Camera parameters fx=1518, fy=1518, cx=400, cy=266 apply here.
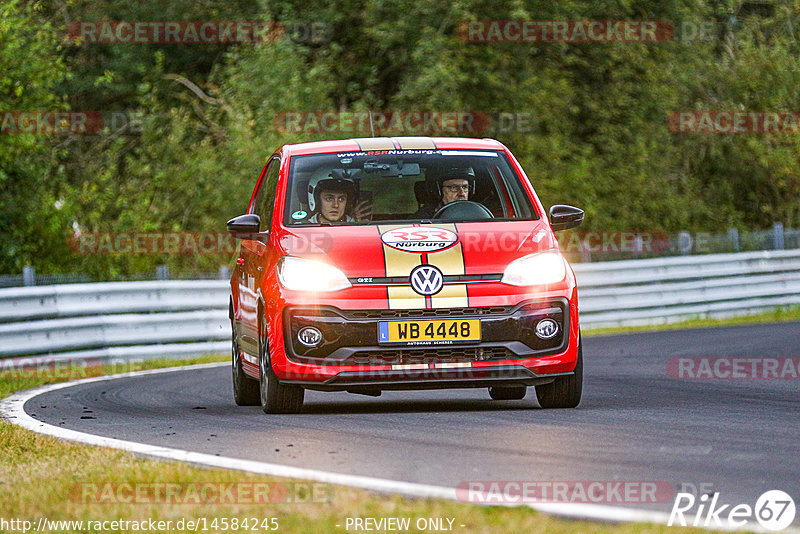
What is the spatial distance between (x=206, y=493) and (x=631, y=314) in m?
16.4

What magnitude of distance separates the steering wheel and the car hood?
27 cm

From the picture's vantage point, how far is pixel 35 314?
1573 cm

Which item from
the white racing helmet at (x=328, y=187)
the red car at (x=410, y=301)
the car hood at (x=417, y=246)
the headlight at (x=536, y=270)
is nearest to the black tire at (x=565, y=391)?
the red car at (x=410, y=301)

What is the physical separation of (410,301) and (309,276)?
640 mm

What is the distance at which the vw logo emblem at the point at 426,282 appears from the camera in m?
8.74

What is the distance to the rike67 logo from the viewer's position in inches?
199

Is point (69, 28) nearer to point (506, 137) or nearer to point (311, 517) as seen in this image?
point (506, 137)

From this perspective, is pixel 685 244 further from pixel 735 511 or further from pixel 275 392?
pixel 735 511

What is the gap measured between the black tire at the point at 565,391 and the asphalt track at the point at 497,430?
0.29 ft

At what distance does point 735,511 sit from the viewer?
5.29 metres

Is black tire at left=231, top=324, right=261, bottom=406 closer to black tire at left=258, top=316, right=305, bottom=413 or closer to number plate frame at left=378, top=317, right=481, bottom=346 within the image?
black tire at left=258, top=316, right=305, bottom=413

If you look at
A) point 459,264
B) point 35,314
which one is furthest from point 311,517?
point 35,314

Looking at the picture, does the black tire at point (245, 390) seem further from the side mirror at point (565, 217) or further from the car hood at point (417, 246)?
the side mirror at point (565, 217)

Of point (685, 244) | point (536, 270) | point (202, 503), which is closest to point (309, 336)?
point (536, 270)
